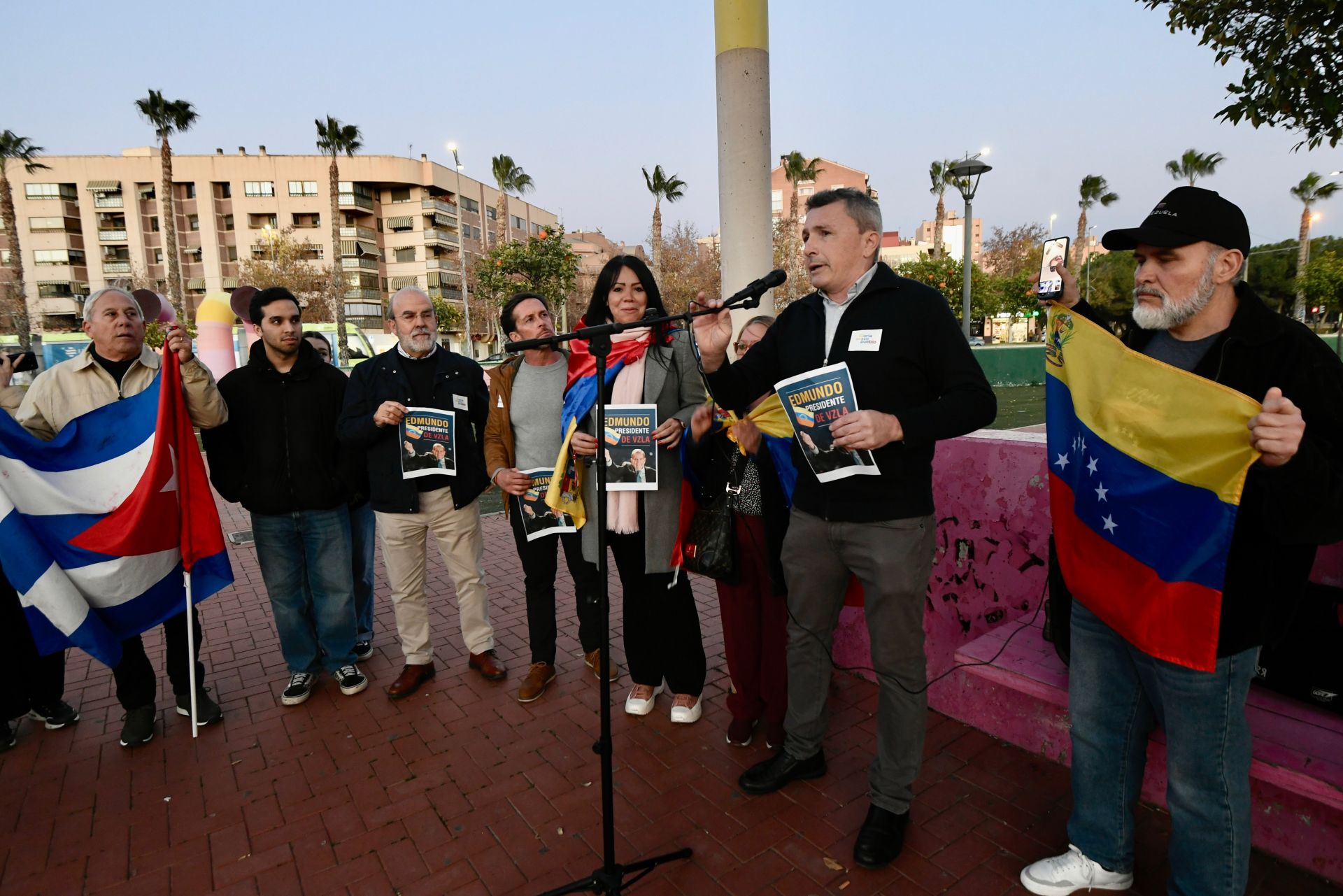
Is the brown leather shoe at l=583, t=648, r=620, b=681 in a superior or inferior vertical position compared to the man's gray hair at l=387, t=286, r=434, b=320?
inferior

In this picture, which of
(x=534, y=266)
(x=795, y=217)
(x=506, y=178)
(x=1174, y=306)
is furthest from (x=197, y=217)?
(x=1174, y=306)

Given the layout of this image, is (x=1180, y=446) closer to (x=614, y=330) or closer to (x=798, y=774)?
(x=614, y=330)

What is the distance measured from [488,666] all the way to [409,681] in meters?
0.45

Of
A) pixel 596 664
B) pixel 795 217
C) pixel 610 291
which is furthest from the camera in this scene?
pixel 795 217

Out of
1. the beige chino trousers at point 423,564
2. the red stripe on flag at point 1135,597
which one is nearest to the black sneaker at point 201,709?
the beige chino trousers at point 423,564

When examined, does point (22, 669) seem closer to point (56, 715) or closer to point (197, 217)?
point (56, 715)

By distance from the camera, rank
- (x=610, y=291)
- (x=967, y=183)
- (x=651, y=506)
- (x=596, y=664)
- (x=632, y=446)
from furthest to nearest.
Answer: (x=967, y=183), (x=596, y=664), (x=651, y=506), (x=610, y=291), (x=632, y=446)

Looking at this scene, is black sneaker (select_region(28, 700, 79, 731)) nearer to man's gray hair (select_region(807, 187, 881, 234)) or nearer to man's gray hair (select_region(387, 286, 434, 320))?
man's gray hair (select_region(387, 286, 434, 320))

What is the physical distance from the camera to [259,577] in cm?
685

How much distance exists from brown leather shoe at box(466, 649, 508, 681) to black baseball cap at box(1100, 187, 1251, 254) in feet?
12.6

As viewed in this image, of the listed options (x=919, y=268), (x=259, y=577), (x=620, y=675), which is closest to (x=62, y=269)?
(x=919, y=268)

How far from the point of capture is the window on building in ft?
212

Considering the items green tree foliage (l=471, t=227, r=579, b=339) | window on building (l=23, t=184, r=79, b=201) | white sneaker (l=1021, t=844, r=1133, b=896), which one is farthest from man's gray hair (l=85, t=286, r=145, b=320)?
window on building (l=23, t=184, r=79, b=201)

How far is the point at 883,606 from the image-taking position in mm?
2676
